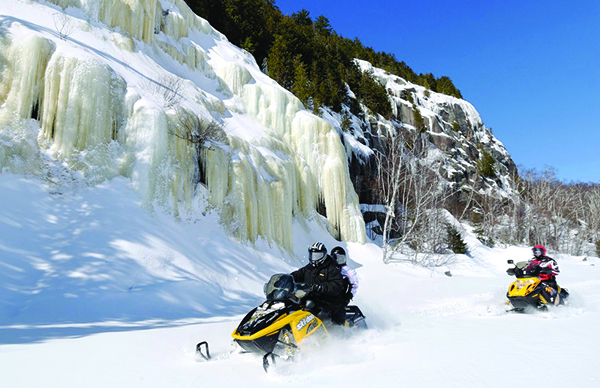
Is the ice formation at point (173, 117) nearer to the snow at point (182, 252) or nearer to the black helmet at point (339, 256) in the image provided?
the snow at point (182, 252)

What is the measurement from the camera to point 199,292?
8.98m

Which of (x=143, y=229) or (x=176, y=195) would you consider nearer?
(x=143, y=229)

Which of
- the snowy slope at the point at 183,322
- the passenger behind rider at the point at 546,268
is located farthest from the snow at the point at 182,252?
the passenger behind rider at the point at 546,268

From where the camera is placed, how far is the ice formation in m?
10.8

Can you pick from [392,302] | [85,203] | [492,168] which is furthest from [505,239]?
[85,203]

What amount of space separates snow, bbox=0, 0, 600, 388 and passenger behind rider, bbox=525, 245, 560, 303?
61cm

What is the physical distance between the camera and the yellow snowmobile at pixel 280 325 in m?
3.88

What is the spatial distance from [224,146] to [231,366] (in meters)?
11.6

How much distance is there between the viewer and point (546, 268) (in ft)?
27.2

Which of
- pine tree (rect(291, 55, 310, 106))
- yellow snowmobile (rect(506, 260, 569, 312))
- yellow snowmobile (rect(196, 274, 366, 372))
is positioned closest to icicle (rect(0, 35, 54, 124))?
yellow snowmobile (rect(196, 274, 366, 372))

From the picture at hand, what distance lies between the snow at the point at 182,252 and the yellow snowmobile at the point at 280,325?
19 centimetres

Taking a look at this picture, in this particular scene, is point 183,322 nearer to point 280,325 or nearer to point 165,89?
point 280,325

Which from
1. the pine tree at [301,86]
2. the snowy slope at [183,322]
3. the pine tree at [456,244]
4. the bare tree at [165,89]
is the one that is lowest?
the snowy slope at [183,322]

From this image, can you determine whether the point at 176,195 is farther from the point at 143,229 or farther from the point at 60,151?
the point at 60,151
